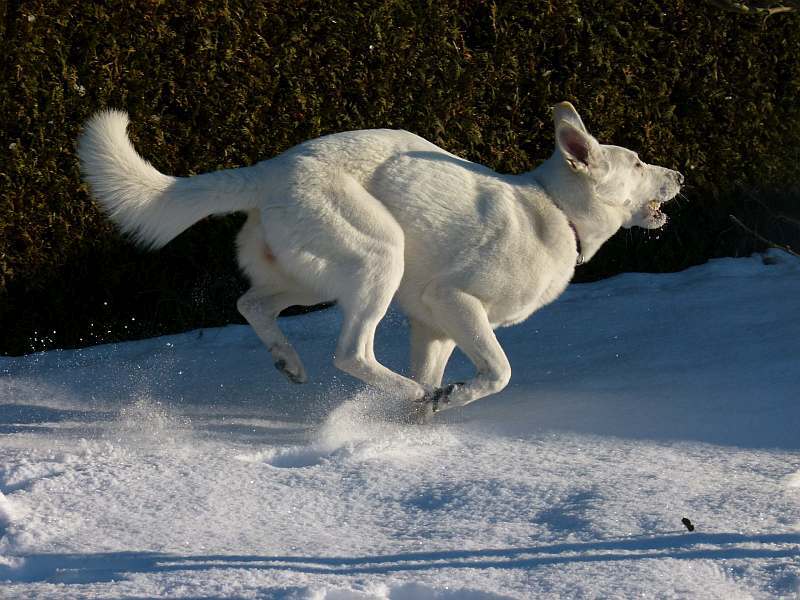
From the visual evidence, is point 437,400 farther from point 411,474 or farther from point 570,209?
point 570,209

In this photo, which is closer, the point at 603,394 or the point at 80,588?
the point at 80,588

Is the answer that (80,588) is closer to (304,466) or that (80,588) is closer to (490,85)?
(304,466)

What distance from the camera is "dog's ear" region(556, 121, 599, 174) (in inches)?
194

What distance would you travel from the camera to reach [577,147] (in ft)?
16.3

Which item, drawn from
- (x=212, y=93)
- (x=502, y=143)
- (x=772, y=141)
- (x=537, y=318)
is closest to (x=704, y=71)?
(x=772, y=141)

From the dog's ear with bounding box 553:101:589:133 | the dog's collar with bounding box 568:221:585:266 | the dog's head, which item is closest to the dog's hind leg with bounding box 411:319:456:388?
the dog's collar with bounding box 568:221:585:266

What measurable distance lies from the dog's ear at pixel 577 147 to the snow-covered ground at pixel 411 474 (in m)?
1.06

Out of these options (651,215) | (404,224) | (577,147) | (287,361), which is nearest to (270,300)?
(287,361)

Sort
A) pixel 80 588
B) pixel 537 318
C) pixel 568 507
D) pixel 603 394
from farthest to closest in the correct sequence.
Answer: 1. pixel 537 318
2. pixel 603 394
3. pixel 568 507
4. pixel 80 588

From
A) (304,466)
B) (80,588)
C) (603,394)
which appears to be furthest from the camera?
(603,394)

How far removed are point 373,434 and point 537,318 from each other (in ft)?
8.44

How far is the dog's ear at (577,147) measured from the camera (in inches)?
194

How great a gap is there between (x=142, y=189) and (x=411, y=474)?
1549 millimetres

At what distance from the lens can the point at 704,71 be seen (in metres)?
7.79
